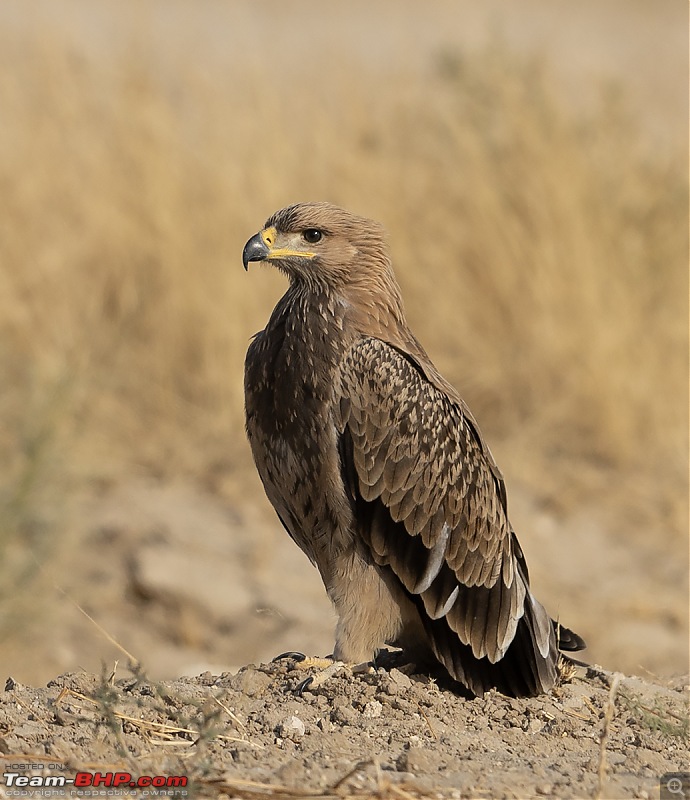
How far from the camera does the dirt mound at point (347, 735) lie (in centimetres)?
327

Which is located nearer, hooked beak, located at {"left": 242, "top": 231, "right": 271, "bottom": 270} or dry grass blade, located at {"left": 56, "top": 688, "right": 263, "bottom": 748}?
dry grass blade, located at {"left": 56, "top": 688, "right": 263, "bottom": 748}

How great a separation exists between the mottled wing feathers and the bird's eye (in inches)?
18.5

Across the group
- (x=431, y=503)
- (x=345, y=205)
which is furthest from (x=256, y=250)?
(x=345, y=205)

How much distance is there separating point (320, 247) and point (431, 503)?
99 cm

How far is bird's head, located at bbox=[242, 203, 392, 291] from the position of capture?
15.0 ft

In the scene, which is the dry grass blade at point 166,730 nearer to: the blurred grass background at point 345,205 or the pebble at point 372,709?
the pebble at point 372,709

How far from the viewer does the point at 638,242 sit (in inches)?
356

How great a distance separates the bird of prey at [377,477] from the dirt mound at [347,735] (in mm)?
189

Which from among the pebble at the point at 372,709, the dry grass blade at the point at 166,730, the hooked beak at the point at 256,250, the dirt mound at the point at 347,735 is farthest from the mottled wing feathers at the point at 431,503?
the dry grass blade at the point at 166,730

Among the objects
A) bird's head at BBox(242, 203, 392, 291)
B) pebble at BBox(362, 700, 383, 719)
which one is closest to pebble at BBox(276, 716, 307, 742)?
pebble at BBox(362, 700, 383, 719)

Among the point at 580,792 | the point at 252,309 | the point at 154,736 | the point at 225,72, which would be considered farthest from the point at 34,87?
the point at 580,792

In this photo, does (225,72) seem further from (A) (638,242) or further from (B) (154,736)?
(B) (154,736)

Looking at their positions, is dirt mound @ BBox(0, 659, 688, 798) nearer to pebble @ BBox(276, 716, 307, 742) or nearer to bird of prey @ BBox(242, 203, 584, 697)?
pebble @ BBox(276, 716, 307, 742)

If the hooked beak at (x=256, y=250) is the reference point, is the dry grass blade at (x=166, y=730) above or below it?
below
